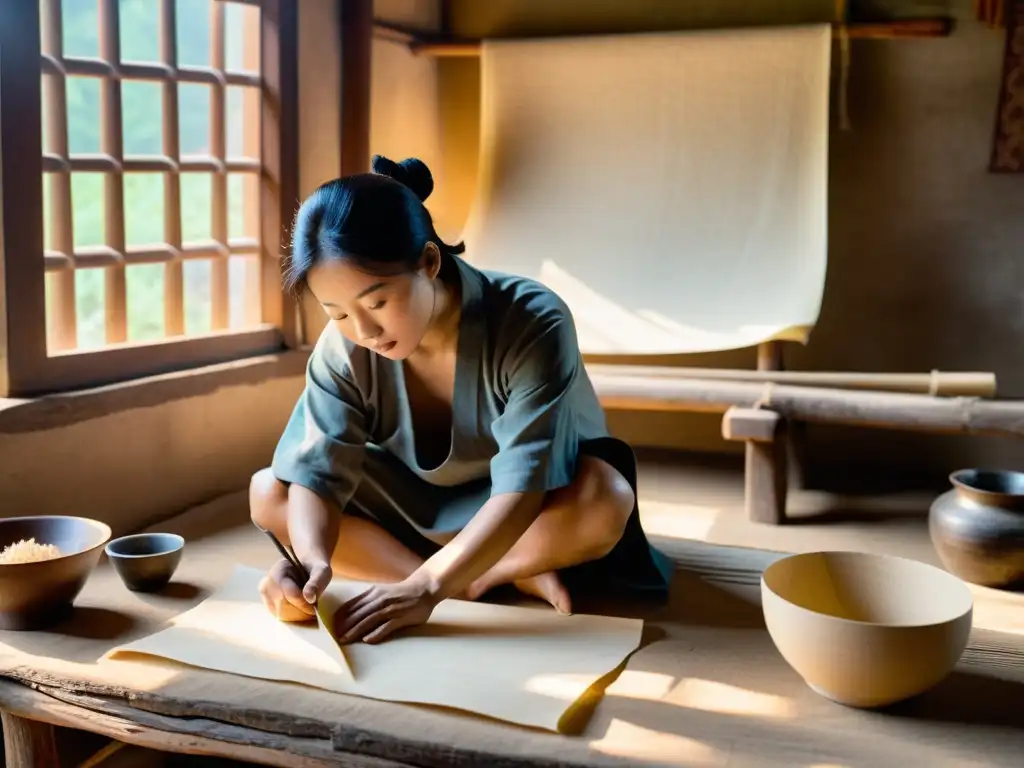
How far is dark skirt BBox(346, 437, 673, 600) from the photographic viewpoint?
1938 mm

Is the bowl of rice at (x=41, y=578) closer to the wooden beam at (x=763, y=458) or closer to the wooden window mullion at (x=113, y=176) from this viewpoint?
the wooden window mullion at (x=113, y=176)

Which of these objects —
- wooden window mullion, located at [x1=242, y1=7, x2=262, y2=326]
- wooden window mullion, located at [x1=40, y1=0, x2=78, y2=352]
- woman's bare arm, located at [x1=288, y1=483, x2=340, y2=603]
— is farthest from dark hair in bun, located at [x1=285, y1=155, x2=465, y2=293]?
wooden window mullion, located at [x1=242, y1=7, x2=262, y2=326]

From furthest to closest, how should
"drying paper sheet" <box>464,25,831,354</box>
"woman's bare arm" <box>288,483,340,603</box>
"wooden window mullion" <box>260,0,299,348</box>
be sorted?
"drying paper sheet" <box>464,25,831,354</box> → "wooden window mullion" <box>260,0,299,348</box> → "woman's bare arm" <box>288,483,340,603</box>

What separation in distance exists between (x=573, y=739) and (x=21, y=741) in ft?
2.96

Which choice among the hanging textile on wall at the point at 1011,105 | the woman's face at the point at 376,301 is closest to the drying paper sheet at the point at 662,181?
the hanging textile on wall at the point at 1011,105

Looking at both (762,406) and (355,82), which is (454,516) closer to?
(762,406)

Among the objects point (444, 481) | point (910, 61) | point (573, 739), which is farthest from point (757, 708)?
point (910, 61)

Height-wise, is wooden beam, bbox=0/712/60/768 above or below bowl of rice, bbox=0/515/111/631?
below

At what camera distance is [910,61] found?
3.23 m

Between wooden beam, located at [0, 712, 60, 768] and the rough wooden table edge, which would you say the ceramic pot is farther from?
wooden beam, located at [0, 712, 60, 768]

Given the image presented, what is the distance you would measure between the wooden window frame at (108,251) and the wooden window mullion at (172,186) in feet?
0.04

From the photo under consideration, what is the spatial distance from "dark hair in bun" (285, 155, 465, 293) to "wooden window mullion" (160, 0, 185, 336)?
1.10 meters

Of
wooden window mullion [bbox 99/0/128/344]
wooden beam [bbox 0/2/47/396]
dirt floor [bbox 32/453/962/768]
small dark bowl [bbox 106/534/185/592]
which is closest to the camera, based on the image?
small dark bowl [bbox 106/534/185/592]

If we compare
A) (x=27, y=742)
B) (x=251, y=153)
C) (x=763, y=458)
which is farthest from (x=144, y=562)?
(x=763, y=458)
